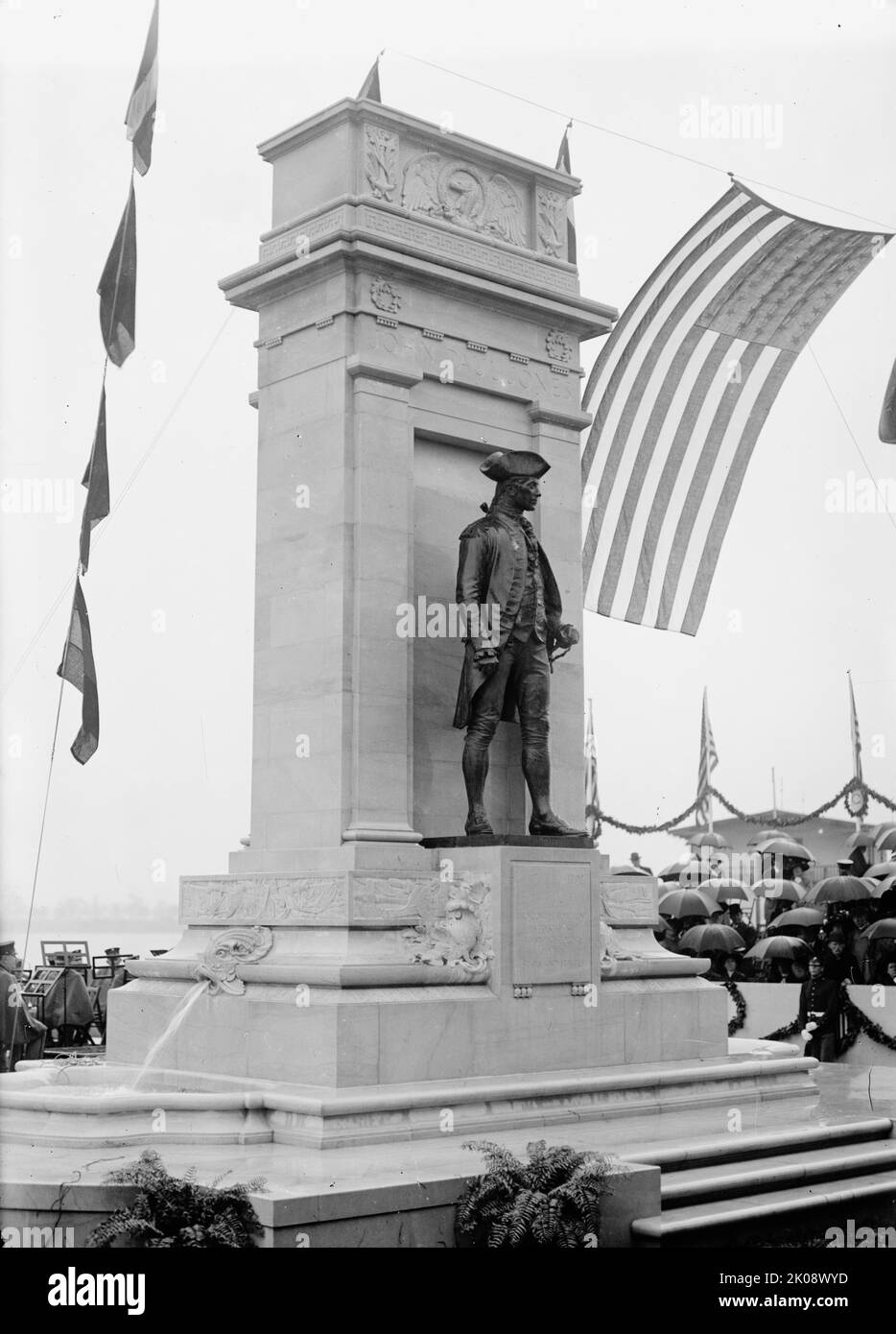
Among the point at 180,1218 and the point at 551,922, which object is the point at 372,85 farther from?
the point at 180,1218

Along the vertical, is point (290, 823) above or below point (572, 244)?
below

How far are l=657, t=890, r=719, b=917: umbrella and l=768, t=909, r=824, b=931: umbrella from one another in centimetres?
183

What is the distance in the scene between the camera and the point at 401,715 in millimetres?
15945

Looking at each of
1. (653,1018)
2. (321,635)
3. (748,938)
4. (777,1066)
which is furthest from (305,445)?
(748,938)

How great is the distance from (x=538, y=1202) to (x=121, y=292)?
9227 mm

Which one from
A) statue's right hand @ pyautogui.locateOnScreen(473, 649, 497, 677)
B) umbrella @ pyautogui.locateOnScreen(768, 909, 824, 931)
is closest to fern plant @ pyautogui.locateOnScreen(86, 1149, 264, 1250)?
statue's right hand @ pyautogui.locateOnScreen(473, 649, 497, 677)

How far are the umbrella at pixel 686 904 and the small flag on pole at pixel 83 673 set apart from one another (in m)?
15.2

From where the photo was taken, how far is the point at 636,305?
22469 millimetres

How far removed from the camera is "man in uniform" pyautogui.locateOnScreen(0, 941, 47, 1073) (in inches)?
650

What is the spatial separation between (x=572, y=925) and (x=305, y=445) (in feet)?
17.1

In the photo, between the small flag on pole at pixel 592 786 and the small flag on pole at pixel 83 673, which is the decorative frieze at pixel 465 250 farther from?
the small flag on pole at pixel 592 786

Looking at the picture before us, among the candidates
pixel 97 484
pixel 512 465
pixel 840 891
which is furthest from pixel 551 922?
pixel 840 891

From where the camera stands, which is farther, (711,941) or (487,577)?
(711,941)
